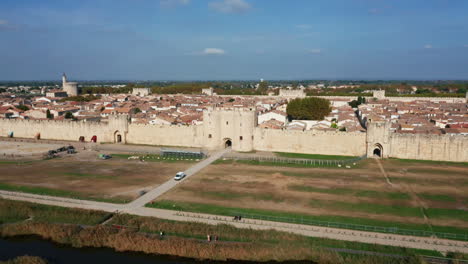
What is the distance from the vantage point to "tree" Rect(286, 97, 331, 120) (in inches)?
1980

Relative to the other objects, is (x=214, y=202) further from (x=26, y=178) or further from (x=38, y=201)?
(x=26, y=178)

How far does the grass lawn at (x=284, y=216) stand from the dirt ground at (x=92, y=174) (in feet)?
11.2

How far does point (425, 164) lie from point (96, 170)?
84.3 feet

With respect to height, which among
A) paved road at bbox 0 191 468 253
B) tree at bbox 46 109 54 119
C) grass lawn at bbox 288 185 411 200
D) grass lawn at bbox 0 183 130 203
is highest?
A: tree at bbox 46 109 54 119

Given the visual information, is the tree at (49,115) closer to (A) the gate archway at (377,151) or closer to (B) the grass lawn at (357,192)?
(B) the grass lawn at (357,192)

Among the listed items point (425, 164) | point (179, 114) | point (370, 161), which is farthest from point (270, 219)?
point (179, 114)

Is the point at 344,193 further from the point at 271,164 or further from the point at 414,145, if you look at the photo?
the point at 414,145

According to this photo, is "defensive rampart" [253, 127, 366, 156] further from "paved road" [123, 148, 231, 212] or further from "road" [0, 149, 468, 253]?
"road" [0, 149, 468, 253]

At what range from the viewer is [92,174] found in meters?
26.5

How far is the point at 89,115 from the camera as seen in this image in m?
52.0

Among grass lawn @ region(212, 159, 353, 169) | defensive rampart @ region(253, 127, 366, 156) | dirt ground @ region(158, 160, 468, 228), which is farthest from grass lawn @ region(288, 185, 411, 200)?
defensive rampart @ region(253, 127, 366, 156)

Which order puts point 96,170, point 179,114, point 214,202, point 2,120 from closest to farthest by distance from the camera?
point 214,202
point 96,170
point 2,120
point 179,114

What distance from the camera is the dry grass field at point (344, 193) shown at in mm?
18609

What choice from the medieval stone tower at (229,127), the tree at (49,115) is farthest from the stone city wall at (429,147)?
the tree at (49,115)
